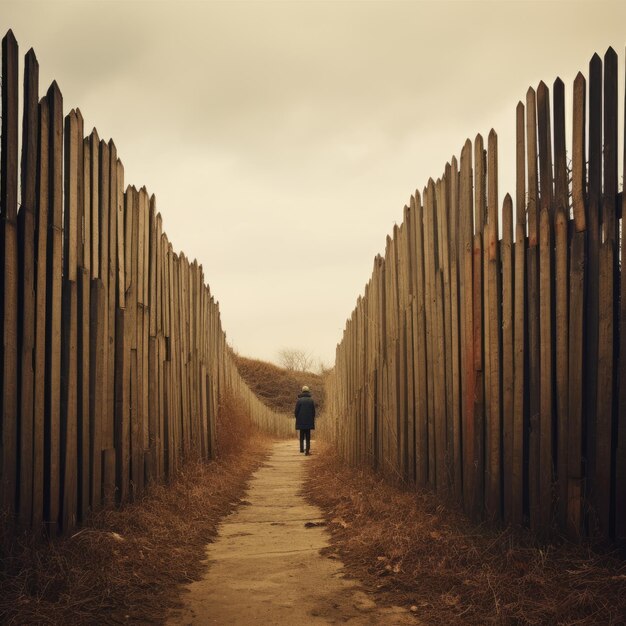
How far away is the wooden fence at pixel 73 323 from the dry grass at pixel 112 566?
232mm

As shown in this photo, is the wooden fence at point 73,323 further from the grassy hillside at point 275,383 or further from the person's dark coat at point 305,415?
the grassy hillside at point 275,383

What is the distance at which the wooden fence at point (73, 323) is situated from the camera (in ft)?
12.7

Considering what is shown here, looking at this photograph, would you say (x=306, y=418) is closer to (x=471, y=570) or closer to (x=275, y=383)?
(x=471, y=570)

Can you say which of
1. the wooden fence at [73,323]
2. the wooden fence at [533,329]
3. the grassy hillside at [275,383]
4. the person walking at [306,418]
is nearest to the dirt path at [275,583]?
the wooden fence at [73,323]

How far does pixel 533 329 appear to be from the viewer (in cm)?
428

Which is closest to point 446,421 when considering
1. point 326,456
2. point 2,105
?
point 2,105

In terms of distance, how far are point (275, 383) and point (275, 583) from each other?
3993cm

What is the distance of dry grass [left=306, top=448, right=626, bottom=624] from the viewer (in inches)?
126

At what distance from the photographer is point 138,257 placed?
618cm

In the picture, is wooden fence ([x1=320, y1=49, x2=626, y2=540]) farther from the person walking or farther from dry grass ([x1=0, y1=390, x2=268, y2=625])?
the person walking

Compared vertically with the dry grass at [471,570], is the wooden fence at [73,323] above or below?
above

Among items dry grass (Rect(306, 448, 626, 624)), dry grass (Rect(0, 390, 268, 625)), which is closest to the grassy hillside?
dry grass (Rect(0, 390, 268, 625))

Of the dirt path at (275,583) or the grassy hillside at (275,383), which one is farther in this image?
the grassy hillside at (275,383)

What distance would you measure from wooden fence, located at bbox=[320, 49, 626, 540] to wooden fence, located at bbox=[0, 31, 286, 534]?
103 inches
